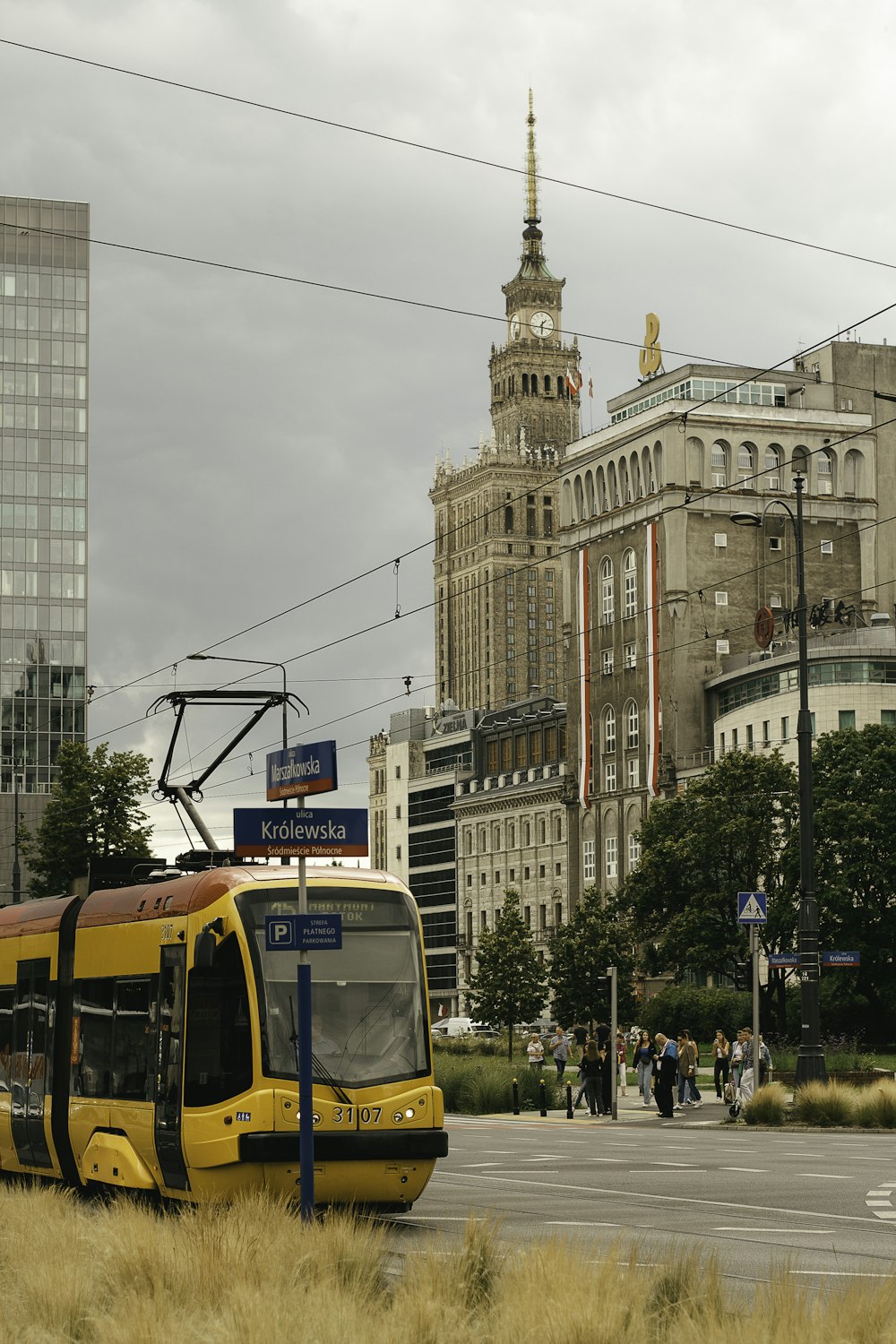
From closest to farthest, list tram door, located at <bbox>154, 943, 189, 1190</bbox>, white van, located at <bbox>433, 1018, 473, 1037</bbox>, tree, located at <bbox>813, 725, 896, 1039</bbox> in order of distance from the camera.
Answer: tram door, located at <bbox>154, 943, 189, 1190</bbox> → tree, located at <bbox>813, 725, 896, 1039</bbox> → white van, located at <bbox>433, 1018, 473, 1037</bbox>

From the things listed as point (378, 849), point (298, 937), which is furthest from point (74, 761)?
Answer: point (378, 849)

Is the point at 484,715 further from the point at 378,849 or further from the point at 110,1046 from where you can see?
the point at 110,1046

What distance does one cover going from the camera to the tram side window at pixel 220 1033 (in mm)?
17156

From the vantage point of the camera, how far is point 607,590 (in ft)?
429

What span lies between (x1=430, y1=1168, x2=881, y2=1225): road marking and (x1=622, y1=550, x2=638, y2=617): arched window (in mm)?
101796

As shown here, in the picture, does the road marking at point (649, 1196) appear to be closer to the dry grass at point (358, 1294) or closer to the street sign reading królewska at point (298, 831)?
the street sign reading królewska at point (298, 831)

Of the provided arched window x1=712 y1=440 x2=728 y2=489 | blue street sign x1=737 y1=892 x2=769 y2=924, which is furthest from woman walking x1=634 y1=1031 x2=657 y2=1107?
arched window x1=712 y1=440 x2=728 y2=489

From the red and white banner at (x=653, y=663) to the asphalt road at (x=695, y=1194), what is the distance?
8781cm

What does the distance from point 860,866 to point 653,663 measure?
48.5m

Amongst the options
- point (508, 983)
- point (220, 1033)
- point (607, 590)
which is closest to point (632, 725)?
point (607, 590)

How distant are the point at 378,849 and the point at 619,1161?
170 m

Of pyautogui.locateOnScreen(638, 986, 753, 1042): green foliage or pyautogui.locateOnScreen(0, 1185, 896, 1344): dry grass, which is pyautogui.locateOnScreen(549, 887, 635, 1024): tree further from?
pyautogui.locateOnScreen(0, 1185, 896, 1344): dry grass

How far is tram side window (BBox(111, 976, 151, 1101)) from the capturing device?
18.6 metres

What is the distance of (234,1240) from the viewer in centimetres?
1193
